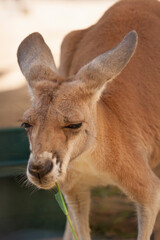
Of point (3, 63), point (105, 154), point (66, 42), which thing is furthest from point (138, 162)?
point (3, 63)

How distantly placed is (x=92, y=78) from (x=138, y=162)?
880mm

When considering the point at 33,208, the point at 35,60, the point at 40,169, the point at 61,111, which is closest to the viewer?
the point at 40,169

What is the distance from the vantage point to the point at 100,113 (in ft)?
13.9

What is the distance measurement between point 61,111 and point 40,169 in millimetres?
419

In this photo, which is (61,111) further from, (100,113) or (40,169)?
(100,113)

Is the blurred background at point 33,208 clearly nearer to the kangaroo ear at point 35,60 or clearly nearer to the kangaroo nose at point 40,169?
the kangaroo ear at point 35,60

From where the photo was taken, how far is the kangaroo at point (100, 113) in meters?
3.58

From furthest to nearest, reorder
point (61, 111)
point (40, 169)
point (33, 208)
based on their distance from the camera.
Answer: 1. point (33, 208)
2. point (61, 111)
3. point (40, 169)

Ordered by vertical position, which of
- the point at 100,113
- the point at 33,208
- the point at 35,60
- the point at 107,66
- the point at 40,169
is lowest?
the point at 33,208

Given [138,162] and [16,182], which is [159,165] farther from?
[16,182]

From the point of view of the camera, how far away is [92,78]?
3861 mm

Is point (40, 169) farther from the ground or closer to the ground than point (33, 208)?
farther from the ground

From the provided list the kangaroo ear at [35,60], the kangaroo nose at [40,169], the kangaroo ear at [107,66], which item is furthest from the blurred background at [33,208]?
the kangaroo nose at [40,169]

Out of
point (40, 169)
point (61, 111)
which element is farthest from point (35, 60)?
point (40, 169)
